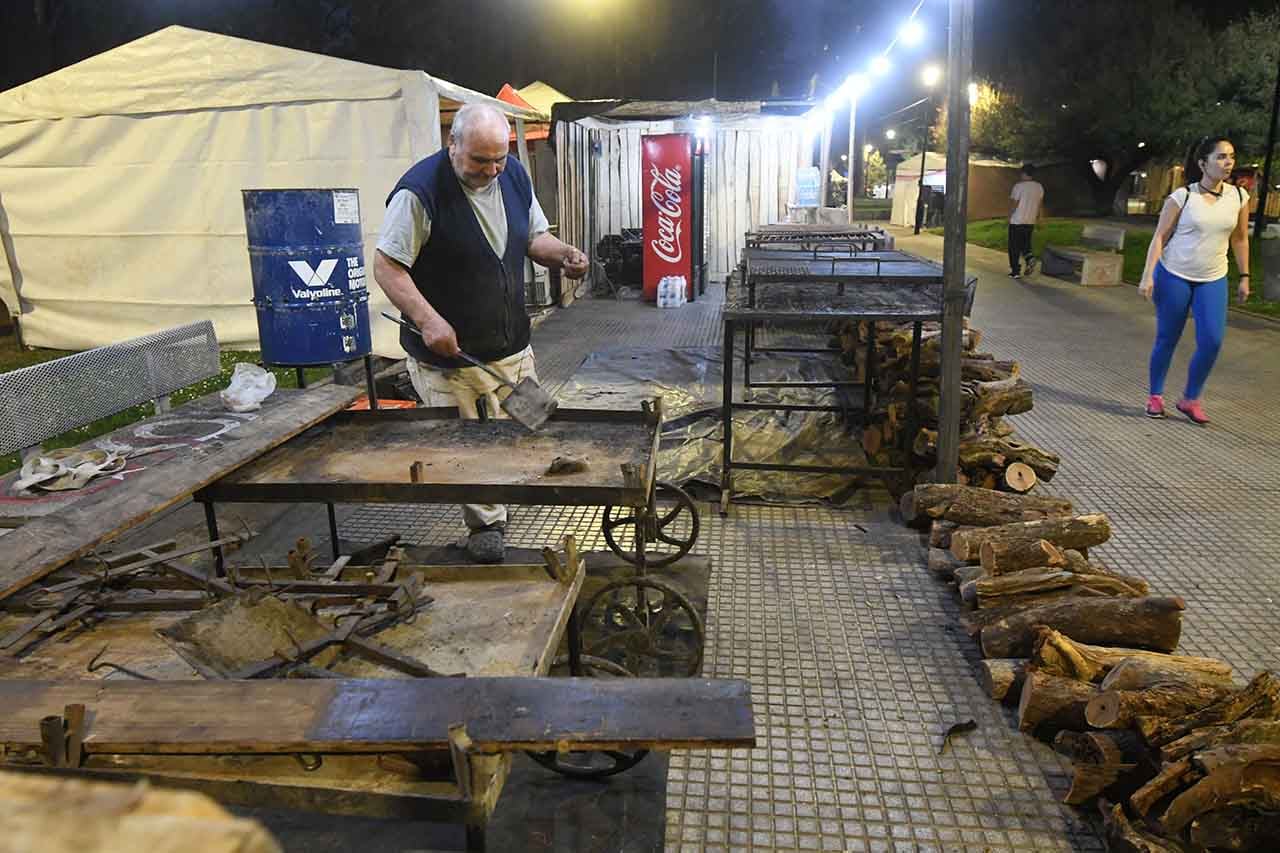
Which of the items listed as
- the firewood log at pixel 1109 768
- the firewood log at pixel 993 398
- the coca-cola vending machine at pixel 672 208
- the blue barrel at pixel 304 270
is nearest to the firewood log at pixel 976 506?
the firewood log at pixel 993 398

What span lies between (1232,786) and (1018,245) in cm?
1594

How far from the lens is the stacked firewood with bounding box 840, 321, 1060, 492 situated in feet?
17.2

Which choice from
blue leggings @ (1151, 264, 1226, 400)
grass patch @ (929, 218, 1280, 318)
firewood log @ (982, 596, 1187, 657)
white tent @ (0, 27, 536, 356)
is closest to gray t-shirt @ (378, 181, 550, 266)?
firewood log @ (982, 596, 1187, 657)

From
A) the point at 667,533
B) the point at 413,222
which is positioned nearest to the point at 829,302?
the point at 667,533

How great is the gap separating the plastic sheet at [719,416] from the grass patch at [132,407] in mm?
2618

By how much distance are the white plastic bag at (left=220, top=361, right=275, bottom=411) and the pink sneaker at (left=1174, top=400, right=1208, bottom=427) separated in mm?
6496

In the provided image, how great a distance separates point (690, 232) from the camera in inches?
517

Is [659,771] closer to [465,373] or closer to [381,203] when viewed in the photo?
[465,373]

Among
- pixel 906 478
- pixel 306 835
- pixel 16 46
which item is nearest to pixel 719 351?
pixel 906 478

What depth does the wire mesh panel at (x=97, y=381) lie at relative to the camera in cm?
438

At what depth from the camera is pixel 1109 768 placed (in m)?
2.70

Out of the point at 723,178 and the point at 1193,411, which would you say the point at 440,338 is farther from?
the point at 723,178

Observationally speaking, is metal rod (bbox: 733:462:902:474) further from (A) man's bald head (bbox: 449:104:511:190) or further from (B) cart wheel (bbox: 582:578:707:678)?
(A) man's bald head (bbox: 449:104:511:190)

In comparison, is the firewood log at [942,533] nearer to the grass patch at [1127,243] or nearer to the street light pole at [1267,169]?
the grass patch at [1127,243]
